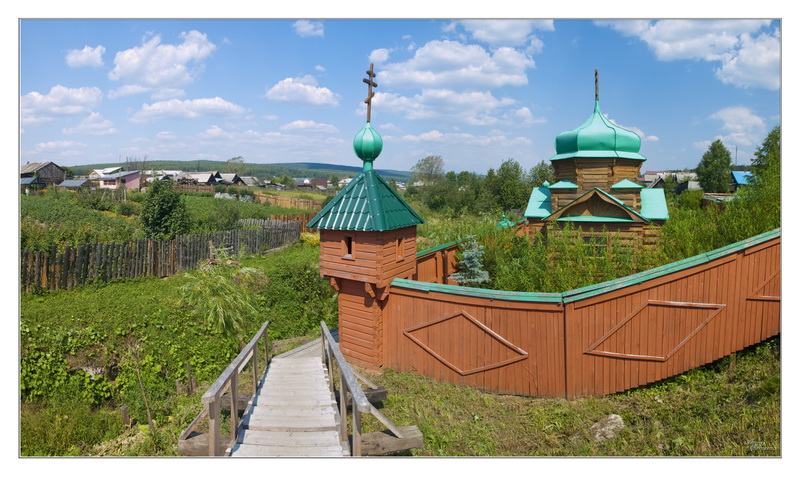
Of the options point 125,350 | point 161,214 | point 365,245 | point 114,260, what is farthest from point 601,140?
point 161,214

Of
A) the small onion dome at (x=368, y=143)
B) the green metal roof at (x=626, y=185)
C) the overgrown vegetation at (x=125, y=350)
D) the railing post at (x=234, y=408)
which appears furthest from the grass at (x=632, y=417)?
the green metal roof at (x=626, y=185)

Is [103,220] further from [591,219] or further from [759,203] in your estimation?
[759,203]

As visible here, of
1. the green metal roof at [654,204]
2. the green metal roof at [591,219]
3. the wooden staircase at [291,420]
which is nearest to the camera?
the wooden staircase at [291,420]

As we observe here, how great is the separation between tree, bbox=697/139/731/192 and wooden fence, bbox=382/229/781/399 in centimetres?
3264

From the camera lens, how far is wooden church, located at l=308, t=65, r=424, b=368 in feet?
20.9

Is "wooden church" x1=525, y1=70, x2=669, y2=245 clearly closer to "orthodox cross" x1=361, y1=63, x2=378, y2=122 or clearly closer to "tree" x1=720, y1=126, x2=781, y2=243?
"tree" x1=720, y1=126, x2=781, y2=243

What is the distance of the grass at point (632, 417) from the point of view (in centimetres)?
408

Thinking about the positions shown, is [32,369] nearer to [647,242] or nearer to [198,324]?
[198,324]

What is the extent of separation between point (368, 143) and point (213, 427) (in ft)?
14.2

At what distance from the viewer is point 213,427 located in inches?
146

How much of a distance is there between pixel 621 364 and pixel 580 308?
0.88 metres

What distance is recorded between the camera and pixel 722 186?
3300 cm

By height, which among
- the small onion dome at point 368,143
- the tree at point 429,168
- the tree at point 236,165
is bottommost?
the small onion dome at point 368,143

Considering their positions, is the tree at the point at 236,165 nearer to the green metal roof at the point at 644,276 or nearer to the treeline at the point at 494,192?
the treeline at the point at 494,192
